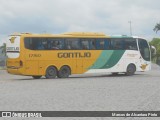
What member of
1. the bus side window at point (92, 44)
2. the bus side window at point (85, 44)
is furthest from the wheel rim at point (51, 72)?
the bus side window at point (92, 44)

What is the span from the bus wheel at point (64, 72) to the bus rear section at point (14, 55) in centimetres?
302

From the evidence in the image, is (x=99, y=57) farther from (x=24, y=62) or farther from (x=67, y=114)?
(x=67, y=114)

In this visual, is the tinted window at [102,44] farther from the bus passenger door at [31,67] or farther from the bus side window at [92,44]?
the bus passenger door at [31,67]

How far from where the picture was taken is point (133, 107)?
13.8 metres

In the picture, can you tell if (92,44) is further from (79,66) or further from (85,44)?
(79,66)

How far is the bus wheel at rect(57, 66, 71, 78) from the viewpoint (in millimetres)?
32244

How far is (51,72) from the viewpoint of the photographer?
31.8m

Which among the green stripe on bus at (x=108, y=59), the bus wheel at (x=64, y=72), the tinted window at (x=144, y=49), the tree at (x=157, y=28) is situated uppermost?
the tree at (x=157, y=28)

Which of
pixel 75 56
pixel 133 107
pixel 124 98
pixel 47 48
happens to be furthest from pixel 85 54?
pixel 133 107

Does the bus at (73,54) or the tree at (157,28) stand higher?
the tree at (157,28)

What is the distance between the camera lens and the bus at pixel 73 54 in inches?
1201

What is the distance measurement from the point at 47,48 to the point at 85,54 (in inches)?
122

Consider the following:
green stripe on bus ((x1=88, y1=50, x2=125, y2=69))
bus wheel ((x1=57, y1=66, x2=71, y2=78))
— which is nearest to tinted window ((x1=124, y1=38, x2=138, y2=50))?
green stripe on bus ((x1=88, y1=50, x2=125, y2=69))

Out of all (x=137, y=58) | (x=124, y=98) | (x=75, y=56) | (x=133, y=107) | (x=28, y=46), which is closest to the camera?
(x=133, y=107)
